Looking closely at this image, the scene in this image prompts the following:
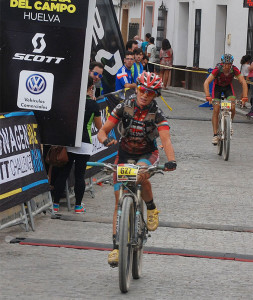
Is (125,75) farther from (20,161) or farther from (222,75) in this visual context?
(20,161)

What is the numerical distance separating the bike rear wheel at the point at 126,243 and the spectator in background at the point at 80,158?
3.69 meters

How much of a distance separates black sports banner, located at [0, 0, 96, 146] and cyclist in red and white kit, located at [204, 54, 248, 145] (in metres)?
5.67

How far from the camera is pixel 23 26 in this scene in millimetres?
11547

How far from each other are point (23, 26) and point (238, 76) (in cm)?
637

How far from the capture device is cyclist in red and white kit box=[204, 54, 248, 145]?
16.9 meters

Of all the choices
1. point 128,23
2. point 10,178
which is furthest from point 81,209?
point 128,23

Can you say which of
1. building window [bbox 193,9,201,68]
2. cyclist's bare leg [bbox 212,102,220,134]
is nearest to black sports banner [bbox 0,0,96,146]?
cyclist's bare leg [bbox 212,102,220,134]

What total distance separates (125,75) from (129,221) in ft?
27.5

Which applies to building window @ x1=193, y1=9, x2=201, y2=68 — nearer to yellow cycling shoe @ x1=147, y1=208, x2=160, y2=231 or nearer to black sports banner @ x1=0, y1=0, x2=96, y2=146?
black sports banner @ x1=0, y1=0, x2=96, y2=146

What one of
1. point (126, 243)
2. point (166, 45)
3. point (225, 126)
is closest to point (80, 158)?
point (126, 243)

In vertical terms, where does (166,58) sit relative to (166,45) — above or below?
below

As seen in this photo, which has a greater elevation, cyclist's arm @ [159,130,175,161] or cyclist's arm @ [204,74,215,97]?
cyclist's arm @ [204,74,215,97]

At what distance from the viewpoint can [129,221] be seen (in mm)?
8000

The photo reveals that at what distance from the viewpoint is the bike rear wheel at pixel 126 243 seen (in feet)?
25.2
